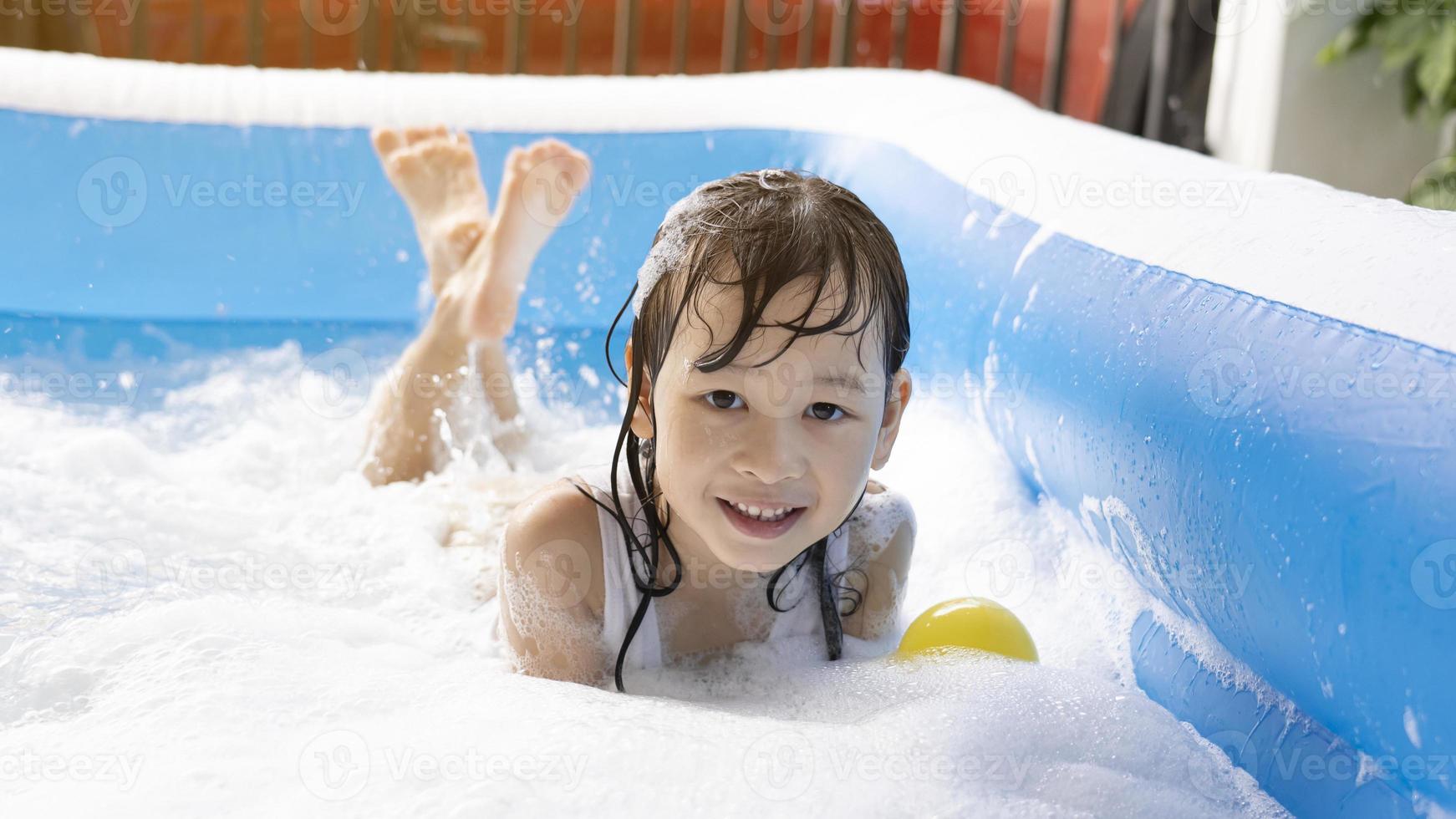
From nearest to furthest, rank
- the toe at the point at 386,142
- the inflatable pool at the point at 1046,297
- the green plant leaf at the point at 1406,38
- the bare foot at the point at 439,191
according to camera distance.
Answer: the inflatable pool at the point at 1046,297 < the bare foot at the point at 439,191 < the toe at the point at 386,142 < the green plant leaf at the point at 1406,38

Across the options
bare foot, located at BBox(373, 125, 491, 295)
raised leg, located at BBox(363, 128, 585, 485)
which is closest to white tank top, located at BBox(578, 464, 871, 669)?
raised leg, located at BBox(363, 128, 585, 485)

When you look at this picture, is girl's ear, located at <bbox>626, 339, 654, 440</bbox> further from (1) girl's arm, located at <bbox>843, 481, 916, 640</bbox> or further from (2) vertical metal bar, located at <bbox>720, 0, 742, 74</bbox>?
(2) vertical metal bar, located at <bbox>720, 0, 742, 74</bbox>

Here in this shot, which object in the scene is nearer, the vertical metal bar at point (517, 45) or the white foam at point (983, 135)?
the white foam at point (983, 135)

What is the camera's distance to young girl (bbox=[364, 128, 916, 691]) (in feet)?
4.21

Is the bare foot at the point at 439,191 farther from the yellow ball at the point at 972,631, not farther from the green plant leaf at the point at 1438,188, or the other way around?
the green plant leaf at the point at 1438,188

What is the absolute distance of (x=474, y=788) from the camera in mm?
1166

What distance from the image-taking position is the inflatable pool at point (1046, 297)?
1110 mm

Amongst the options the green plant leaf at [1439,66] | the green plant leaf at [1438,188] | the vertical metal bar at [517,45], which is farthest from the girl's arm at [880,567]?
the vertical metal bar at [517,45]

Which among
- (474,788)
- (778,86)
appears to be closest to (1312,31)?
(778,86)

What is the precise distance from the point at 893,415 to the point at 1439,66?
114 inches

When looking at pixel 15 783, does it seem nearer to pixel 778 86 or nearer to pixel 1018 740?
pixel 1018 740

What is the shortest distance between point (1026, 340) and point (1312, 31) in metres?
2.62

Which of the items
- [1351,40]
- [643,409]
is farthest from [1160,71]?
[643,409]

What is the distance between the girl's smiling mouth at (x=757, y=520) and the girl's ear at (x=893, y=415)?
5.6 inches
